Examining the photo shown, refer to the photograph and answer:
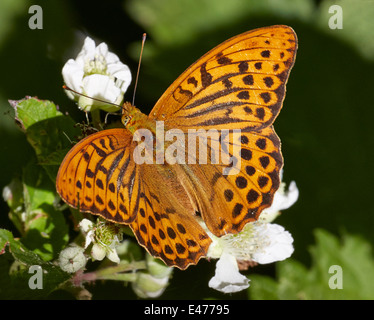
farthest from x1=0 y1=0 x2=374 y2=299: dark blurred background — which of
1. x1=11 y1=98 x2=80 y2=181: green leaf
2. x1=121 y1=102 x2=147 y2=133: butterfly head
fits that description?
x1=121 y1=102 x2=147 y2=133: butterfly head

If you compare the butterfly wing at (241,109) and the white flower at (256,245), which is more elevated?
the butterfly wing at (241,109)

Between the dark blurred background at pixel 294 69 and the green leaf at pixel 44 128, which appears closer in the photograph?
the green leaf at pixel 44 128

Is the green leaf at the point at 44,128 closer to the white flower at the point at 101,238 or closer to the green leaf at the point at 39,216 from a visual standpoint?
the green leaf at the point at 39,216

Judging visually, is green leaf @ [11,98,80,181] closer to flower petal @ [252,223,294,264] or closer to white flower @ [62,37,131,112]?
white flower @ [62,37,131,112]

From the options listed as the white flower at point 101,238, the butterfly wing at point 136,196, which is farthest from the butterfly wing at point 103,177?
the white flower at point 101,238

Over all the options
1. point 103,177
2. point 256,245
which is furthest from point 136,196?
point 256,245

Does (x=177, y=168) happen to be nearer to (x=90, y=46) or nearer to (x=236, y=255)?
(x=236, y=255)

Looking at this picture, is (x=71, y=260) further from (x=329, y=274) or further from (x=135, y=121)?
(x=329, y=274)
